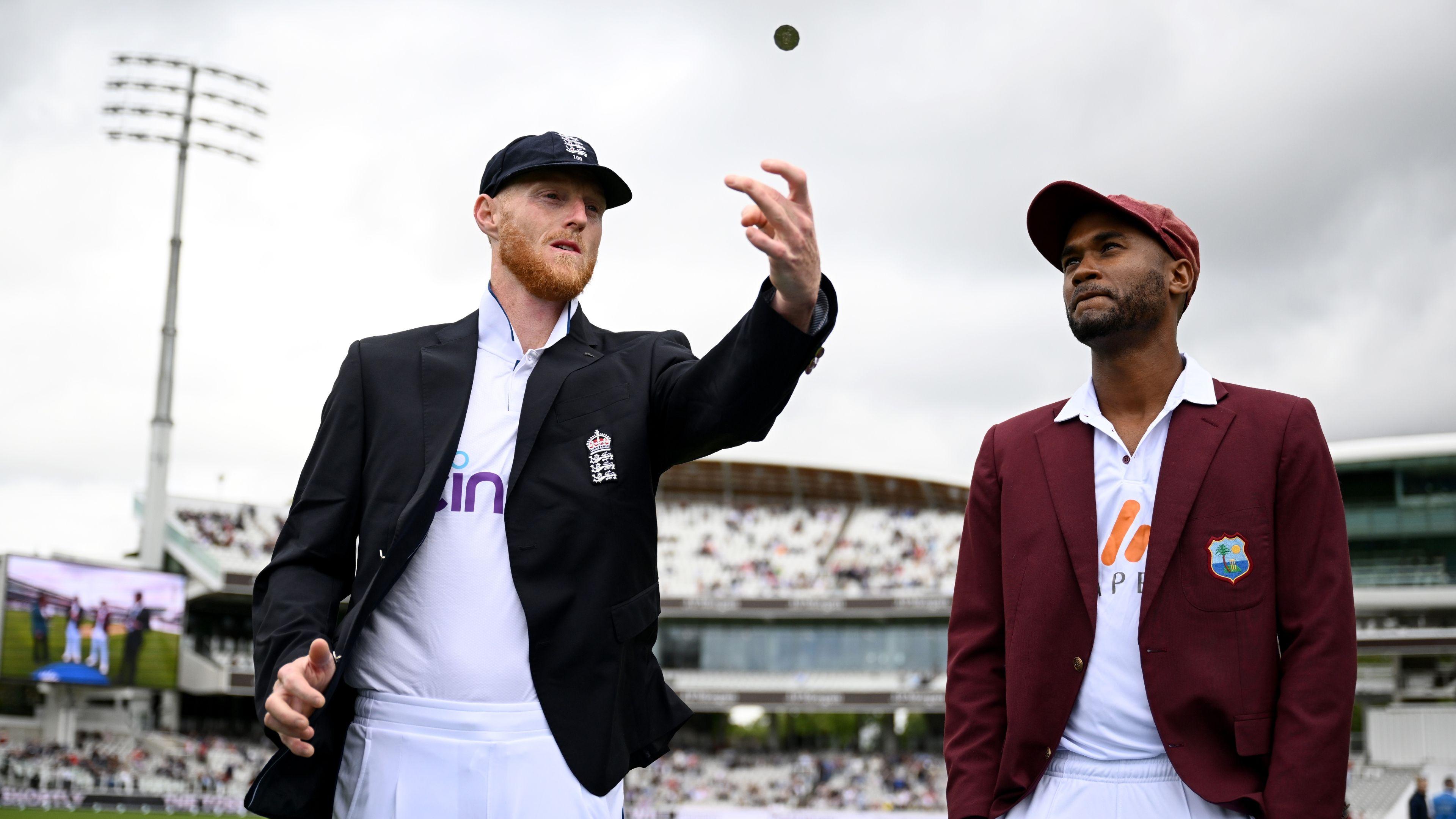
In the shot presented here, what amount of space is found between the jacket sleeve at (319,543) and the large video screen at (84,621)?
1418 inches

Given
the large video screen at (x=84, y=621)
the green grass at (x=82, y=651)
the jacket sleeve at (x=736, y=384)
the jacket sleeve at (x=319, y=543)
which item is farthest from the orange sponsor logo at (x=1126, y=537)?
the green grass at (x=82, y=651)

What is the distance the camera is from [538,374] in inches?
130

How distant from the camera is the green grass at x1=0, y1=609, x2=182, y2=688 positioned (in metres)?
35.2

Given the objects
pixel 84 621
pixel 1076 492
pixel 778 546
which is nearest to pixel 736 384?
pixel 1076 492

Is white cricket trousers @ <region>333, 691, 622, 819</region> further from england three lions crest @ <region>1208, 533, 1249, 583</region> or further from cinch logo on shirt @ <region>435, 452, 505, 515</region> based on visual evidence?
england three lions crest @ <region>1208, 533, 1249, 583</region>

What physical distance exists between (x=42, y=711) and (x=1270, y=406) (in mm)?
50026

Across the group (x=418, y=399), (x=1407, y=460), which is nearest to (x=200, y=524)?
(x=1407, y=460)

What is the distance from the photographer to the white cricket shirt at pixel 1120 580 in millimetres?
3410

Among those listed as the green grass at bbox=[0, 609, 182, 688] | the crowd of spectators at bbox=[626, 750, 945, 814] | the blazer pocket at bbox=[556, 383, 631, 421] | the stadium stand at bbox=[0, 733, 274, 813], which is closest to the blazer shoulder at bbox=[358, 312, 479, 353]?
the blazer pocket at bbox=[556, 383, 631, 421]

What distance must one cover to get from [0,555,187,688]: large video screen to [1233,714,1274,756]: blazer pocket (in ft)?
122

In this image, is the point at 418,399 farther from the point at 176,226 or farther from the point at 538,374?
the point at 176,226

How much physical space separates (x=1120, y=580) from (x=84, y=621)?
37592 millimetres

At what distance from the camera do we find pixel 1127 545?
11.8 feet

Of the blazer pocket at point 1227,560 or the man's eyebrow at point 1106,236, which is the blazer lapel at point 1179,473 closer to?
the blazer pocket at point 1227,560
